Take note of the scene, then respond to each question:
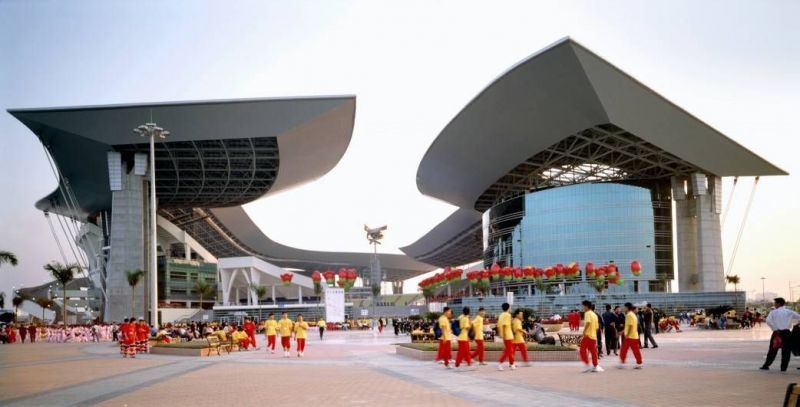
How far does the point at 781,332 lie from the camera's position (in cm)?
1490

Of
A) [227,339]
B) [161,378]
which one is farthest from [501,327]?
[227,339]

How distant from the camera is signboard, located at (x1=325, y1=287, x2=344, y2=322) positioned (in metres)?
40.2

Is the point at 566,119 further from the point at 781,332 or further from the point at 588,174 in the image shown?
the point at 781,332

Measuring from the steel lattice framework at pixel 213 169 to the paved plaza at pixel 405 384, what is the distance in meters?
42.6

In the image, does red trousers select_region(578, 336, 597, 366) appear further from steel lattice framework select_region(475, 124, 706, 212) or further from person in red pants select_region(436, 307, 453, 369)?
steel lattice framework select_region(475, 124, 706, 212)

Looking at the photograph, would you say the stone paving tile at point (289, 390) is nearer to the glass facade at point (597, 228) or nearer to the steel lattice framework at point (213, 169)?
the steel lattice framework at point (213, 169)

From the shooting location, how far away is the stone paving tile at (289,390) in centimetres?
1148

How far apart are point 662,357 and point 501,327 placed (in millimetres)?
5458

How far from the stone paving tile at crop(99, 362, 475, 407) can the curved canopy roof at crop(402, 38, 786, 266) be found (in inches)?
1415

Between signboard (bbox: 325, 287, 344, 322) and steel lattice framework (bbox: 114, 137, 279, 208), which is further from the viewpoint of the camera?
steel lattice framework (bbox: 114, 137, 279, 208)

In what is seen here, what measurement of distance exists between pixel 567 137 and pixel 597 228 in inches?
698

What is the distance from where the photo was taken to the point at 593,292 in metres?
73.7

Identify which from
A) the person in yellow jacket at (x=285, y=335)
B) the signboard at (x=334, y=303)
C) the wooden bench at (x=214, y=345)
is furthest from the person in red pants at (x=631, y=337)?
the signboard at (x=334, y=303)

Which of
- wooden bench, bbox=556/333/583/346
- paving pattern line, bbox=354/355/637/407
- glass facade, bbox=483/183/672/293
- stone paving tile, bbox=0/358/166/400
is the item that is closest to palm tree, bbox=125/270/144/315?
stone paving tile, bbox=0/358/166/400
